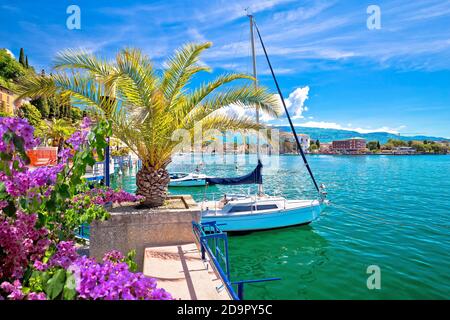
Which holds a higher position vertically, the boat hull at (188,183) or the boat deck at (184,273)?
the boat deck at (184,273)

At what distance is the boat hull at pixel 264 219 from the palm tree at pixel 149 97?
7.07 meters

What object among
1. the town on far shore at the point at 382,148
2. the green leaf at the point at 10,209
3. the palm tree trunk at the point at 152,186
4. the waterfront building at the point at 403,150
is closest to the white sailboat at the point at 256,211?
the palm tree trunk at the point at 152,186

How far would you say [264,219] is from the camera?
13.4 meters

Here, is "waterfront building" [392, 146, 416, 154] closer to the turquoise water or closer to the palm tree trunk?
the turquoise water

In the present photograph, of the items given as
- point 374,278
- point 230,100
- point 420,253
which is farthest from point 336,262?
point 230,100

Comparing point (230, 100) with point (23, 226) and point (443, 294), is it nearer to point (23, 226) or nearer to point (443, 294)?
point (23, 226)

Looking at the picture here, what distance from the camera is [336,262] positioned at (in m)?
10.6

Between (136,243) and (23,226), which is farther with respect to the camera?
(136,243)

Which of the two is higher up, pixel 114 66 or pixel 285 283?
pixel 114 66

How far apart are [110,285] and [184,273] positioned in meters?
2.64

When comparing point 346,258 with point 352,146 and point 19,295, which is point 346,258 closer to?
point 19,295

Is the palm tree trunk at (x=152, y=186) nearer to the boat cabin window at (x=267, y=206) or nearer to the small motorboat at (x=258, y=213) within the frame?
the small motorboat at (x=258, y=213)

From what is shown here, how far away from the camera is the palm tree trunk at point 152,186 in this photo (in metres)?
5.99
